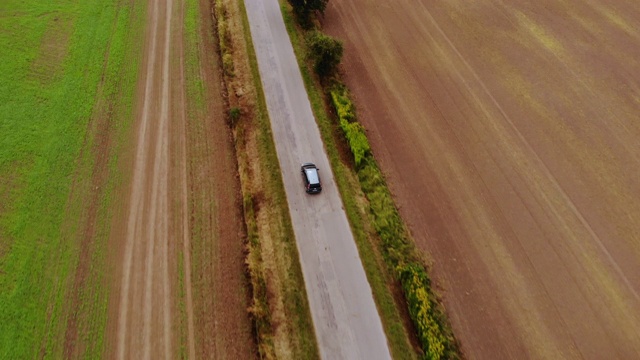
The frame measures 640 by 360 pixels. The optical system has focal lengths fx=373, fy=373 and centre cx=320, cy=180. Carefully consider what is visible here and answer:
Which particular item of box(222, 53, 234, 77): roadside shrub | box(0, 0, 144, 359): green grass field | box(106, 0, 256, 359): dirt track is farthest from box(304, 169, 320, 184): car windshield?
box(222, 53, 234, 77): roadside shrub

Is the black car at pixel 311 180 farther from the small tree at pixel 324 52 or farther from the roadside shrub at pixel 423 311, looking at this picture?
the small tree at pixel 324 52

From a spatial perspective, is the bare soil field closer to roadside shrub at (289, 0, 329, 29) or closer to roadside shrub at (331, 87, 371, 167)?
roadside shrub at (331, 87, 371, 167)

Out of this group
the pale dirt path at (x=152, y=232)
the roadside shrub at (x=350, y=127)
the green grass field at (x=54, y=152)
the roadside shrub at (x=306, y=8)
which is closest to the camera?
the pale dirt path at (x=152, y=232)

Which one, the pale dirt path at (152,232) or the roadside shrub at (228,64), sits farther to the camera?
the roadside shrub at (228,64)

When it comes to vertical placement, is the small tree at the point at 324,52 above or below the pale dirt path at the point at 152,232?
above

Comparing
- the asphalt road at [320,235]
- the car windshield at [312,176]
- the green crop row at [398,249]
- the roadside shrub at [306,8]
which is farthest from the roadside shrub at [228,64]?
the car windshield at [312,176]

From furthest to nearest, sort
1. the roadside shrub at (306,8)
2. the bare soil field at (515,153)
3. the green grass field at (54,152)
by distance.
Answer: the roadside shrub at (306,8) → the bare soil field at (515,153) → the green grass field at (54,152)
